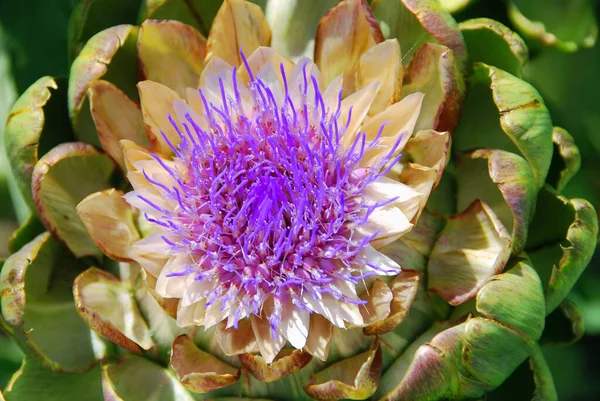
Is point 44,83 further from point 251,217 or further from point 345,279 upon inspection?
point 345,279

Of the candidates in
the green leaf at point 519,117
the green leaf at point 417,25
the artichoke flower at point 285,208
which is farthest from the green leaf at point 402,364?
the green leaf at point 417,25

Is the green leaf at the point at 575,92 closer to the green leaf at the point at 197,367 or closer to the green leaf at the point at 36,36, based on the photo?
the green leaf at the point at 197,367

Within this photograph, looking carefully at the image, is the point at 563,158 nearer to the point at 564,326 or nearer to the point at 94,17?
the point at 564,326

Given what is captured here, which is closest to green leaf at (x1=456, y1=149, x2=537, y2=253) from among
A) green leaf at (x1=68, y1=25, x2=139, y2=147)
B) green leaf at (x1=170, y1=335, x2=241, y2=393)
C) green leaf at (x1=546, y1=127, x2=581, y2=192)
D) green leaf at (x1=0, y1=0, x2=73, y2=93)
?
green leaf at (x1=546, y1=127, x2=581, y2=192)

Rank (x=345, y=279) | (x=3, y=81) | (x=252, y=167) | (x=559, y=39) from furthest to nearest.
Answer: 1. (x=3, y=81)
2. (x=559, y=39)
3. (x=252, y=167)
4. (x=345, y=279)

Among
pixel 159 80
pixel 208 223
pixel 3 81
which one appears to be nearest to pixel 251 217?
pixel 208 223

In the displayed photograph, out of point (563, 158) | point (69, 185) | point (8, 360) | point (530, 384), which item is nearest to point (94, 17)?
point (69, 185)
